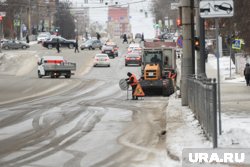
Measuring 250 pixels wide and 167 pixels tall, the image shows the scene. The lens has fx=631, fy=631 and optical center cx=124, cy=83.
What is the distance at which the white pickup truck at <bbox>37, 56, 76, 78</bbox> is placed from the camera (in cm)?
5038

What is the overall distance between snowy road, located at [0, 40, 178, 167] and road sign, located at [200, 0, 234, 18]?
10.7 feet

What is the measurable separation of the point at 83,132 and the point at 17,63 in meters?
50.7

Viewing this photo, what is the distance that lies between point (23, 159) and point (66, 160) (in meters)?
0.97

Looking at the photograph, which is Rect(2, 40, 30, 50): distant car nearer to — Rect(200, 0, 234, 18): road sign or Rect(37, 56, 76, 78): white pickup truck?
Rect(37, 56, 76, 78): white pickup truck

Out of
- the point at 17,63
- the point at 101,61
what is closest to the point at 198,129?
the point at 101,61

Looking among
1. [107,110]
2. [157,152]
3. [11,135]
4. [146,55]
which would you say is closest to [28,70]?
[146,55]

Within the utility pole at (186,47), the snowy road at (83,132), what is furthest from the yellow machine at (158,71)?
the utility pole at (186,47)

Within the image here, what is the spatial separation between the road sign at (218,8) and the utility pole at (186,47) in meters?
10.7

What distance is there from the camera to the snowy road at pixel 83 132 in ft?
43.9

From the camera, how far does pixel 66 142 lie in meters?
16.2

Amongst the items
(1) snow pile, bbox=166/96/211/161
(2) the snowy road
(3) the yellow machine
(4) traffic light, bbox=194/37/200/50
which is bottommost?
(2) the snowy road

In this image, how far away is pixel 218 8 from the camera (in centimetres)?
1413

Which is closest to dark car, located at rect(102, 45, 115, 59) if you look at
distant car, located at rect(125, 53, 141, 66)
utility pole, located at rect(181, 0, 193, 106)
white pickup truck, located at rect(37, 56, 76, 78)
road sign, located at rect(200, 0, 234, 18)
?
distant car, located at rect(125, 53, 141, 66)

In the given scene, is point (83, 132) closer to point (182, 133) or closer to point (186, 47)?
point (182, 133)
